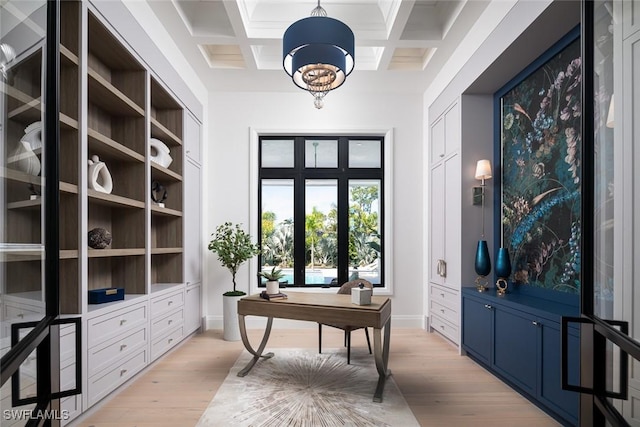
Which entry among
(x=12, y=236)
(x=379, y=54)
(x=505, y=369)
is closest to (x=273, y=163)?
(x=379, y=54)

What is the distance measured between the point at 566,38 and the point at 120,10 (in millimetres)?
3238

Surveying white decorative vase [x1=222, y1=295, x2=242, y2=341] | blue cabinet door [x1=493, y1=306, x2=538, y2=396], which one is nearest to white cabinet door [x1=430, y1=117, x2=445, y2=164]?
blue cabinet door [x1=493, y1=306, x2=538, y2=396]

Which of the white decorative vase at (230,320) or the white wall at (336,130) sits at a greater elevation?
the white wall at (336,130)

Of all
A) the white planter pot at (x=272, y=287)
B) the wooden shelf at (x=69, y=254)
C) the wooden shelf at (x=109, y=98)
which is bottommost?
the white planter pot at (x=272, y=287)

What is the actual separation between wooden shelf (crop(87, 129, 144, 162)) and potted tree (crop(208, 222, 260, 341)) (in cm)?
156

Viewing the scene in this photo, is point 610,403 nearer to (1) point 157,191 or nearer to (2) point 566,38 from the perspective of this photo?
(2) point 566,38

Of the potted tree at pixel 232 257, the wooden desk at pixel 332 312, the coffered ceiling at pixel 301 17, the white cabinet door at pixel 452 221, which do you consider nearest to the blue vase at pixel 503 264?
the white cabinet door at pixel 452 221

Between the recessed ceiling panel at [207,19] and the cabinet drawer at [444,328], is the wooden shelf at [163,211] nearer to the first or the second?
the recessed ceiling panel at [207,19]

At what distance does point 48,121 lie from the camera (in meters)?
1.34

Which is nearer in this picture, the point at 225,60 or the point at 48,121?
the point at 48,121

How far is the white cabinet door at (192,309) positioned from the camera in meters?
4.22

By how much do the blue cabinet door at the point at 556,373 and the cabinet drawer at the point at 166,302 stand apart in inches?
121

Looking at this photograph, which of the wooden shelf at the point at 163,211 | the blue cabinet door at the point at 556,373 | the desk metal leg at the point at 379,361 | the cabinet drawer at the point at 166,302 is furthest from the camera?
the wooden shelf at the point at 163,211

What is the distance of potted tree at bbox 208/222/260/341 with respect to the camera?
4352mm
